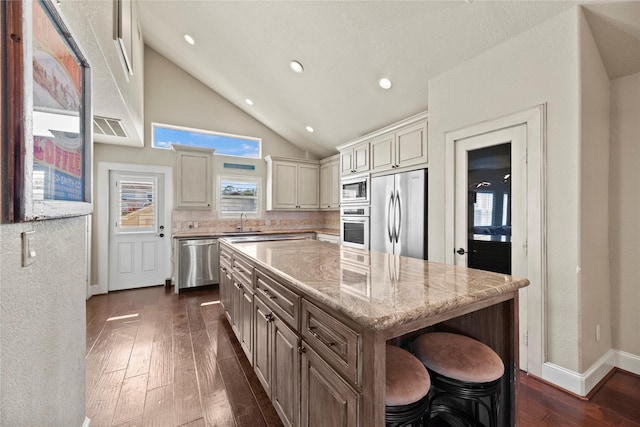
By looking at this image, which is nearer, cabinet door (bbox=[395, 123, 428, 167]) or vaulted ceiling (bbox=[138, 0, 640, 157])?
vaulted ceiling (bbox=[138, 0, 640, 157])

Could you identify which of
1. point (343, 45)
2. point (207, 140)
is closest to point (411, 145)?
point (343, 45)

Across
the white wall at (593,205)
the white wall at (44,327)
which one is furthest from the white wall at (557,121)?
the white wall at (44,327)

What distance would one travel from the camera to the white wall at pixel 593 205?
6.38ft

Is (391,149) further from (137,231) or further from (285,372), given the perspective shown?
(137,231)

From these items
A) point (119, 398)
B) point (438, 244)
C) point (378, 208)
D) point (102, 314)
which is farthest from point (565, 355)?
point (102, 314)

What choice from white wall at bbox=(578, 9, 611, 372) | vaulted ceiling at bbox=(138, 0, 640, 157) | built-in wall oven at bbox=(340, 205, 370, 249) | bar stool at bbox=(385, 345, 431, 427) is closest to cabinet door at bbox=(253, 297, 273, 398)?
bar stool at bbox=(385, 345, 431, 427)

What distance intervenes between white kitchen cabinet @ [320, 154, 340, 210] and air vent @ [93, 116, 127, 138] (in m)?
3.43

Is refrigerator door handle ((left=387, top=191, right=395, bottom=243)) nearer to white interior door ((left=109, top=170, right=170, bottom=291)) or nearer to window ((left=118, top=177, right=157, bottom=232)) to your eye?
white interior door ((left=109, top=170, right=170, bottom=291))

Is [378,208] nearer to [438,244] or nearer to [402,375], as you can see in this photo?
[438,244]

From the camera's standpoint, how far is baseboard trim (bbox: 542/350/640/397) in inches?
76.1

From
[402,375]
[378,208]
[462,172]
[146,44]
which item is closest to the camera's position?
[402,375]

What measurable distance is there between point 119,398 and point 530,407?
2764mm

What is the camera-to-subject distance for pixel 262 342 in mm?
1809

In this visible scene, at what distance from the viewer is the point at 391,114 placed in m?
3.79
